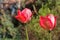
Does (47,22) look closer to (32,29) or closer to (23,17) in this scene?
(23,17)

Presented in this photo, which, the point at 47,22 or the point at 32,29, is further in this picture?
the point at 32,29

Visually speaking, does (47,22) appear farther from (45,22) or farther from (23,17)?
(23,17)

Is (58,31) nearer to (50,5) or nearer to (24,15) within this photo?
(50,5)

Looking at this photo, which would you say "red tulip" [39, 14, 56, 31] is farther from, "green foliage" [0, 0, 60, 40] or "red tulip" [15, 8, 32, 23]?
"green foliage" [0, 0, 60, 40]

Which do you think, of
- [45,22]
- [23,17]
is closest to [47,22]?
[45,22]

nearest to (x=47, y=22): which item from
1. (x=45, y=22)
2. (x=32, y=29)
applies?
(x=45, y=22)

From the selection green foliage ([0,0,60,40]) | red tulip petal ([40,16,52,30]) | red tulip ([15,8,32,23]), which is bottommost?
green foliage ([0,0,60,40])

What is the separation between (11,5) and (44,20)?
118cm

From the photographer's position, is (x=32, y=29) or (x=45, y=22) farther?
(x=32, y=29)

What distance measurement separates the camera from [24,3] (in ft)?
7.52

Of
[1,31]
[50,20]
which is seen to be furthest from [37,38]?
[50,20]

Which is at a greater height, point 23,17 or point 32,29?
point 23,17

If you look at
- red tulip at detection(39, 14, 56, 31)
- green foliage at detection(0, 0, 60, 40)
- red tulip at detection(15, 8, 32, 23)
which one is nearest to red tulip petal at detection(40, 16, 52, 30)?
red tulip at detection(39, 14, 56, 31)

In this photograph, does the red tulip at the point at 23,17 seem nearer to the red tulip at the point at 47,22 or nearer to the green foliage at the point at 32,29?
the red tulip at the point at 47,22
